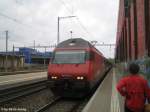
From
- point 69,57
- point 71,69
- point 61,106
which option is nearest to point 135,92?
point 61,106

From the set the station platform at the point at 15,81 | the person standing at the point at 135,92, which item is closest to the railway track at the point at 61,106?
the station platform at the point at 15,81

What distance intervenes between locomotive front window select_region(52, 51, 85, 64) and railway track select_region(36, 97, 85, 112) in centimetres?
192

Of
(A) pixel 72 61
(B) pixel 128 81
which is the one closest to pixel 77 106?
(A) pixel 72 61

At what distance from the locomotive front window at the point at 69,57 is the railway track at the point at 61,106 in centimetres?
192

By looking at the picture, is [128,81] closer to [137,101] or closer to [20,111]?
[137,101]

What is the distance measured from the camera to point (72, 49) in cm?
1517

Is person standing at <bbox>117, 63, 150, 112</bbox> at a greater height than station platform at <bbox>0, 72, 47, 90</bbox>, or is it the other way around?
person standing at <bbox>117, 63, 150, 112</bbox>

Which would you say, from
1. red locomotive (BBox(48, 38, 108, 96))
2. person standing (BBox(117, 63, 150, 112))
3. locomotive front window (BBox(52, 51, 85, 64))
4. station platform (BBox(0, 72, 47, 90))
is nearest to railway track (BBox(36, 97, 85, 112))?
red locomotive (BBox(48, 38, 108, 96))

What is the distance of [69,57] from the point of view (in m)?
14.9

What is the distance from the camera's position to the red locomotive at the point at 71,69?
13.7m

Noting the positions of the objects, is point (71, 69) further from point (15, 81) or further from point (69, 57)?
point (15, 81)

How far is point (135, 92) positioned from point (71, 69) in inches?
347

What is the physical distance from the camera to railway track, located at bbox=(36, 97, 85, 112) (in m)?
11.6

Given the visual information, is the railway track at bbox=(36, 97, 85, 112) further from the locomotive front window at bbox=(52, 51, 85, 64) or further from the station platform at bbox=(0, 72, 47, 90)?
the station platform at bbox=(0, 72, 47, 90)
